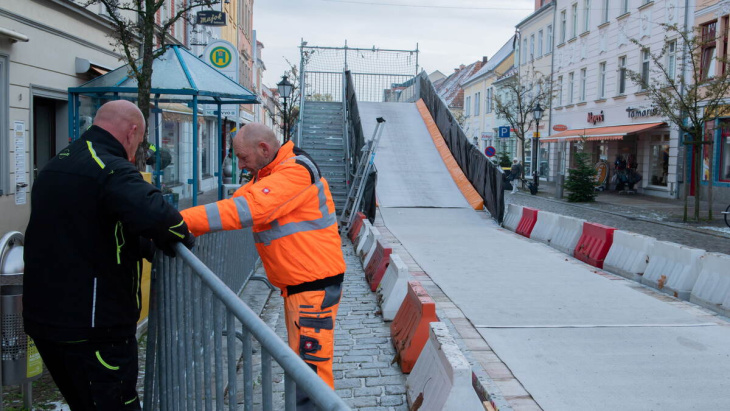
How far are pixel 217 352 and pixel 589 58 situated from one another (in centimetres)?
3516

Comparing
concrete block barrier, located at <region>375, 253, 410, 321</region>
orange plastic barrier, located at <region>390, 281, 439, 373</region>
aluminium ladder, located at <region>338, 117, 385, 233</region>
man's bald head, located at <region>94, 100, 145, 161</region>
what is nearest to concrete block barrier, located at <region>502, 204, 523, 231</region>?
aluminium ladder, located at <region>338, 117, 385, 233</region>

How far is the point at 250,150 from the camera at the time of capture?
3908 millimetres

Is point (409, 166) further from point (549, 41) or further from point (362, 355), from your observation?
point (549, 41)

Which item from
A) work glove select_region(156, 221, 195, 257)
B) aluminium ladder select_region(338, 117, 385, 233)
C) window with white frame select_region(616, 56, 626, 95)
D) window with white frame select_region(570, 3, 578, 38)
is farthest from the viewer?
window with white frame select_region(570, 3, 578, 38)

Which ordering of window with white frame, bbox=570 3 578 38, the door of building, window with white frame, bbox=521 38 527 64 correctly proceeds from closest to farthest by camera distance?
the door of building, window with white frame, bbox=570 3 578 38, window with white frame, bbox=521 38 527 64

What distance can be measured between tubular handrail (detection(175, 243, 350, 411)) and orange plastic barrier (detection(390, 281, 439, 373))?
9.34ft

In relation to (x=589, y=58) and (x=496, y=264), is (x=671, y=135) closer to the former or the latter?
(x=589, y=58)

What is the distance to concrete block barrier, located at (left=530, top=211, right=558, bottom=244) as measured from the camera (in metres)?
12.9

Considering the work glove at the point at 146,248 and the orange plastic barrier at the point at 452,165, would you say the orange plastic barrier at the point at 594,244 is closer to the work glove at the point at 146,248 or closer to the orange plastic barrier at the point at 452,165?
the orange plastic barrier at the point at 452,165

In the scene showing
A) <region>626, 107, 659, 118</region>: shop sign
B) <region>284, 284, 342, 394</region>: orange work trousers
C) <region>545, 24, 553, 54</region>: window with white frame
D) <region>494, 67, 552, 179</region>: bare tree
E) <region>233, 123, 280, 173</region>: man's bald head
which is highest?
<region>545, 24, 553, 54</region>: window with white frame

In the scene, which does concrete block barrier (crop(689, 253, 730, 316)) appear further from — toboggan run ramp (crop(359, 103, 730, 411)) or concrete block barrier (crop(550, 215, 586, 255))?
concrete block barrier (crop(550, 215, 586, 255))

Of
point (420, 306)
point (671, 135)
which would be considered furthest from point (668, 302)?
point (671, 135)

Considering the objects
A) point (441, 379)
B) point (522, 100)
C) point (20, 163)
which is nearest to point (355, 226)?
point (20, 163)

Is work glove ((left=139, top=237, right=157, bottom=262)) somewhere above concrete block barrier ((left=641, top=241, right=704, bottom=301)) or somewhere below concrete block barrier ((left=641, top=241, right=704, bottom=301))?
above
